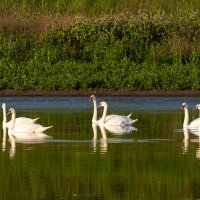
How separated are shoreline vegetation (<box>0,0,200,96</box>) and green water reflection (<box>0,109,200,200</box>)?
9.91 meters

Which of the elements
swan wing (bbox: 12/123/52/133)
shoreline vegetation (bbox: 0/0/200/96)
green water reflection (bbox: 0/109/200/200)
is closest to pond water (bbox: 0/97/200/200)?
green water reflection (bbox: 0/109/200/200)

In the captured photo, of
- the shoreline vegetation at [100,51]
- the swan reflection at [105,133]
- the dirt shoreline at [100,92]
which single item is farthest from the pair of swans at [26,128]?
the shoreline vegetation at [100,51]

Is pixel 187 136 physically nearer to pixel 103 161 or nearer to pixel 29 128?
pixel 29 128

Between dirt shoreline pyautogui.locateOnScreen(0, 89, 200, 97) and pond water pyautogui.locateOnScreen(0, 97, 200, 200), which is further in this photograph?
dirt shoreline pyautogui.locateOnScreen(0, 89, 200, 97)

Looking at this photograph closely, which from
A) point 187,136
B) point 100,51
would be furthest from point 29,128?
point 100,51

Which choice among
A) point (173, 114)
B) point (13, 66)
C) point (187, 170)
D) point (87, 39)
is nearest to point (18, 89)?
point (13, 66)

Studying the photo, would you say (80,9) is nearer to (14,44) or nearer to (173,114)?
(14,44)

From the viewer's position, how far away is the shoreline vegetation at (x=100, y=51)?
35.1 m

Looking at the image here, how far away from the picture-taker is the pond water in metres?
15.5

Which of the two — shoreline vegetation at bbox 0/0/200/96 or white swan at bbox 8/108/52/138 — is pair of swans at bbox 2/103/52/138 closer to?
white swan at bbox 8/108/52/138

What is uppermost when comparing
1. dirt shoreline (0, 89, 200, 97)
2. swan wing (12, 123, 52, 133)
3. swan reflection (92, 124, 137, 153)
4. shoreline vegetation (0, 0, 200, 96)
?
shoreline vegetation (0, 0, 200, 96)

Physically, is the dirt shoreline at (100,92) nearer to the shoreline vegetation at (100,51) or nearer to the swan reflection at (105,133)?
Answer: the shoreline vegetation at (100,51)

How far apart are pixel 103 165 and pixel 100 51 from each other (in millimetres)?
19808

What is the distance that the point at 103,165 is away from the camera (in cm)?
1803
